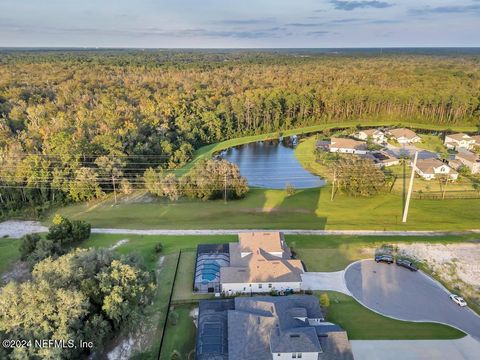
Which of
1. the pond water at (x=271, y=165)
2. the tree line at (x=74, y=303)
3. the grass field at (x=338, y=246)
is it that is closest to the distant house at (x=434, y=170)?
the pond water at (x=271, y=165)

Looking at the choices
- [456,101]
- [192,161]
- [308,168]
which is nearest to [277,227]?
[308,168]

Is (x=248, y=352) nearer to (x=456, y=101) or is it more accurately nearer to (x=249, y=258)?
(x=249, y=258)

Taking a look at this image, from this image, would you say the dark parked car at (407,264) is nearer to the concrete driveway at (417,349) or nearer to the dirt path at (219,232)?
the dirt path at (219,232)

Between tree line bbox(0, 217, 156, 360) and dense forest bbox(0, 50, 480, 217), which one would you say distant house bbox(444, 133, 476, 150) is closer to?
dense forest bbox(0, 50, 480, 217)

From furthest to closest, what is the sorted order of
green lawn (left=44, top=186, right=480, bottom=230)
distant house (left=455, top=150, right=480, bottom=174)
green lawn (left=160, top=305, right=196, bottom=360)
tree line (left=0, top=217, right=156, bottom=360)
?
distant house (left=455, top=150, right=480, bottom=174)
green lawn (left=44, top=186, right=480, bottom=230)
green lawn (left=160, top=305, right=196, bottom=360)
tree line (left=0, top=217, right=156, bottom=360)

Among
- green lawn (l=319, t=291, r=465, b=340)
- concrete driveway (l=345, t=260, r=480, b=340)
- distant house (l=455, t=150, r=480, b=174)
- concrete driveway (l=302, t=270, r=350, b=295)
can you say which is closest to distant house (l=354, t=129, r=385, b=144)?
distant house (l=455, t=150, r=480, b=174)
